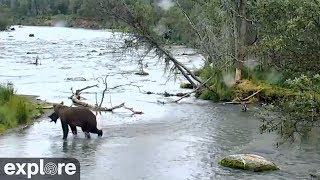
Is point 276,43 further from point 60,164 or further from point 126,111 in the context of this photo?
point 126,111

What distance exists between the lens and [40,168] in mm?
13961

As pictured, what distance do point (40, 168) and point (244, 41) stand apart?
17.5 m

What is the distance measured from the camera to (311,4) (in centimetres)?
865

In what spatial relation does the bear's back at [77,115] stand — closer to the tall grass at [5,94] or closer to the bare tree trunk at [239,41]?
the tall grass at [5,94]

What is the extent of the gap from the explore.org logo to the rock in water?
3.62m

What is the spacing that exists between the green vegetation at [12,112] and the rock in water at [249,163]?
7.80 metres

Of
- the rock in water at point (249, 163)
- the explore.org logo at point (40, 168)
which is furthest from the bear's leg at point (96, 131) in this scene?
the rock in water at point (249, 163)

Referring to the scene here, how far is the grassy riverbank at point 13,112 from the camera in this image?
1897 cm

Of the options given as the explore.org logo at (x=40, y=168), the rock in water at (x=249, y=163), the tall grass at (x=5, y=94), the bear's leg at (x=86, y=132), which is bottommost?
the explore.org logo at (x=40, y=168)

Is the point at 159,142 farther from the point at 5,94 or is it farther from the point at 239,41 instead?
the point at 239,41

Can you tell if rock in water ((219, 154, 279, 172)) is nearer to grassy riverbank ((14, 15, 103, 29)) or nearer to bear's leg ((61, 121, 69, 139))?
bear's leg ((61, 121, 69, 139))

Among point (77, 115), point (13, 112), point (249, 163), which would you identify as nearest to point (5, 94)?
point (13, 112)

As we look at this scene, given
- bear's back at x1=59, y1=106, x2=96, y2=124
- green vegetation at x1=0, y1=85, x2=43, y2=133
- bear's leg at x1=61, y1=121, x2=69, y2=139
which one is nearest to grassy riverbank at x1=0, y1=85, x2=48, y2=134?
green vegetation at x1=0, y1=85, x2=43, y2=133

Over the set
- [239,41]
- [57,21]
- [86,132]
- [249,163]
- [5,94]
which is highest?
[57,21]
